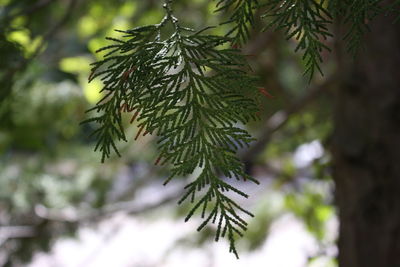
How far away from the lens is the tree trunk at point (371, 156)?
4.79 feet

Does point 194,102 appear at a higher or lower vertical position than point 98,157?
lower

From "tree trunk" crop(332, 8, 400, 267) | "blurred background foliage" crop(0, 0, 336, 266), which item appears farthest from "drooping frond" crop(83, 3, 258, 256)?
"blurred background foliage" crop(0, 0, 336, 266)

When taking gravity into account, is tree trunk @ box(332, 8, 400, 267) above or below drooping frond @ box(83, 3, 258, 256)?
above

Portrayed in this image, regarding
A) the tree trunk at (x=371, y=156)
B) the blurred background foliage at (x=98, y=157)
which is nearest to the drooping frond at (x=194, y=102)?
the tree trunk at (x=371, y=156)

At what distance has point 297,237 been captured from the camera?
557 centimetres

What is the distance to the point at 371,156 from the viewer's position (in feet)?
4.91

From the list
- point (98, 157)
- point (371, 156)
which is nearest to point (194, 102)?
point (371, 156)

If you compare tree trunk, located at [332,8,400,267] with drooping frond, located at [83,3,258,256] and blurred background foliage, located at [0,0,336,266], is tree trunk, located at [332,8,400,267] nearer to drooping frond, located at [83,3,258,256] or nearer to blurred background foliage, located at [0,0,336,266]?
blurred background foliage, located at [0,0,336,266]

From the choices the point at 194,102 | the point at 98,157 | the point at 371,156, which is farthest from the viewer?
the point at 98,157

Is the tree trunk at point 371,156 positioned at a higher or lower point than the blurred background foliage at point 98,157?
lower

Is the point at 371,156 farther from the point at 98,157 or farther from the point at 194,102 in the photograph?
the point at 98,157

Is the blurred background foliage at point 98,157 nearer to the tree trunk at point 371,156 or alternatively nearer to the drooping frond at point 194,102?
the tree trunk at point 371,156

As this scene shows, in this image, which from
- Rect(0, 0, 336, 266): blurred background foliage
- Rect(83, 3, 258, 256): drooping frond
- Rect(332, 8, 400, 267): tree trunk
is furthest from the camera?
Rect(0, 0, 336, 266): blurred background foliage

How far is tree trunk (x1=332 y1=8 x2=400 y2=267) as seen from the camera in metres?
1.46
